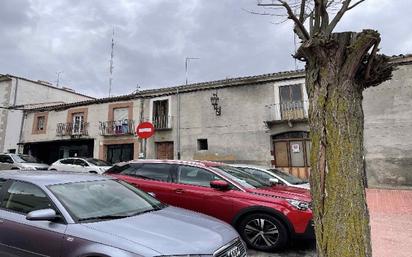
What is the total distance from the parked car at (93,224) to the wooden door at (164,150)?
52.5 feet

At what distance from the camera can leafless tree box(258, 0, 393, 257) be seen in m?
2.73

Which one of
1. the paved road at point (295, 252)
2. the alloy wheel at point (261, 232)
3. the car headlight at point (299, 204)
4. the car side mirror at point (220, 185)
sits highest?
the car side mirror at point (220, 185)

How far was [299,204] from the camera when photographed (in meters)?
5.12

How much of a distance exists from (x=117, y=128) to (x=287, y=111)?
11124mm

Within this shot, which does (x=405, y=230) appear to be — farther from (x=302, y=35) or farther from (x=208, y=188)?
(x=302, y=35)

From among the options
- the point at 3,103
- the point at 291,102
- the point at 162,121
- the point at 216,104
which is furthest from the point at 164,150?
the point at 3,103

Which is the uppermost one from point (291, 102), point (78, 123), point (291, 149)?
point (78, 123)

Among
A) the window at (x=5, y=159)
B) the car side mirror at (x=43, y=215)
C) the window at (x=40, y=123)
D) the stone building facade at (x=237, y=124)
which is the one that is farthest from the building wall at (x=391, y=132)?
the window at (x=40, y=123)

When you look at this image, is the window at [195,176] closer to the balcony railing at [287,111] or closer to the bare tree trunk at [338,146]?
the bare tree trunk at [338,146]

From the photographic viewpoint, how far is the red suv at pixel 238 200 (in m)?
5.05

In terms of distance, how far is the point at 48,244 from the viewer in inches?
125

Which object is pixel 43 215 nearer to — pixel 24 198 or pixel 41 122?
pixel 24 198

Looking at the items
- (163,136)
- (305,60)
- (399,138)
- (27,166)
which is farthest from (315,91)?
(163,136)

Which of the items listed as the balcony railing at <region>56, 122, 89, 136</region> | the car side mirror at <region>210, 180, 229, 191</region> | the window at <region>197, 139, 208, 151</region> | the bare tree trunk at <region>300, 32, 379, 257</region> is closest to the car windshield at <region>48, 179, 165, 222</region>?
the car side mirror at <region>210, 180, 229, 191</region>
